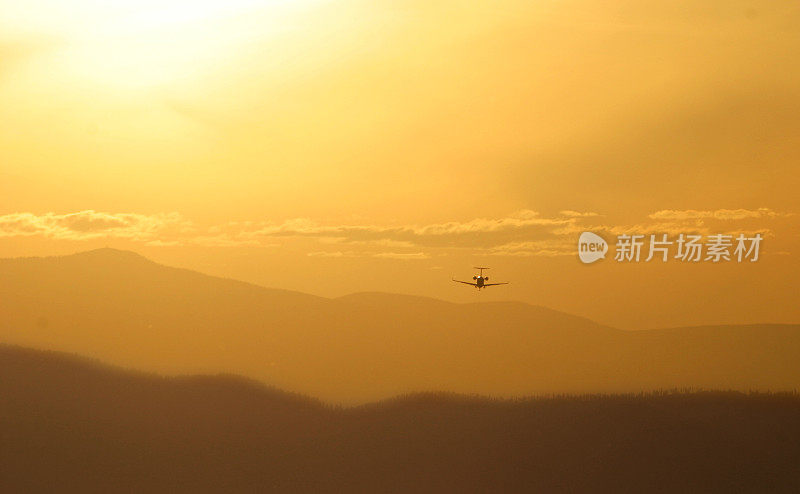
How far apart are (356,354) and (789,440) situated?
9.06 meters

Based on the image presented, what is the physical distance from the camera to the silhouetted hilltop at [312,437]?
59.5 ft

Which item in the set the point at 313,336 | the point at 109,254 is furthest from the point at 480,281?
the point at 109,254

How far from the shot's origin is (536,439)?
1838 cm

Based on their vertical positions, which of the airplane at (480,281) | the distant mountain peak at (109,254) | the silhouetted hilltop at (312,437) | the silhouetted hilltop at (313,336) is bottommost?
the silhouetted hilltop at (312,437)

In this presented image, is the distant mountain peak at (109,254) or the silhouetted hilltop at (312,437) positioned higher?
the distant mountain peak at (109,254)

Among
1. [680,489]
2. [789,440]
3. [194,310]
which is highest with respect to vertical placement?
[194,310]

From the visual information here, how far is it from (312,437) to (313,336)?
85.9 inches

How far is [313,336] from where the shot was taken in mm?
18375

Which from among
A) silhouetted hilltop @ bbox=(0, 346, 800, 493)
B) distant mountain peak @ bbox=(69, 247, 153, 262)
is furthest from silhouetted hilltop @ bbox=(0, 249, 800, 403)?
silhouetted hilltop @ bbox=(0, 346, 800, 493)

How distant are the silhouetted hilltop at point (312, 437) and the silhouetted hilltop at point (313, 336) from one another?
357mm

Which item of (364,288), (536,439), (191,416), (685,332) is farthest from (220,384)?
(685,332)

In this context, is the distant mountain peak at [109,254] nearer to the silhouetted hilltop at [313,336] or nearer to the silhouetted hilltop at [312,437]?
the silhouetted hilltop at [313,336]

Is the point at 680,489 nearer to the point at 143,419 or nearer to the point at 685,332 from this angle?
the point at 685,332

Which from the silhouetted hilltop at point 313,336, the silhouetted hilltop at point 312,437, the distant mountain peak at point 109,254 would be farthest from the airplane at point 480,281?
the distant mountain peak at point 109,254
